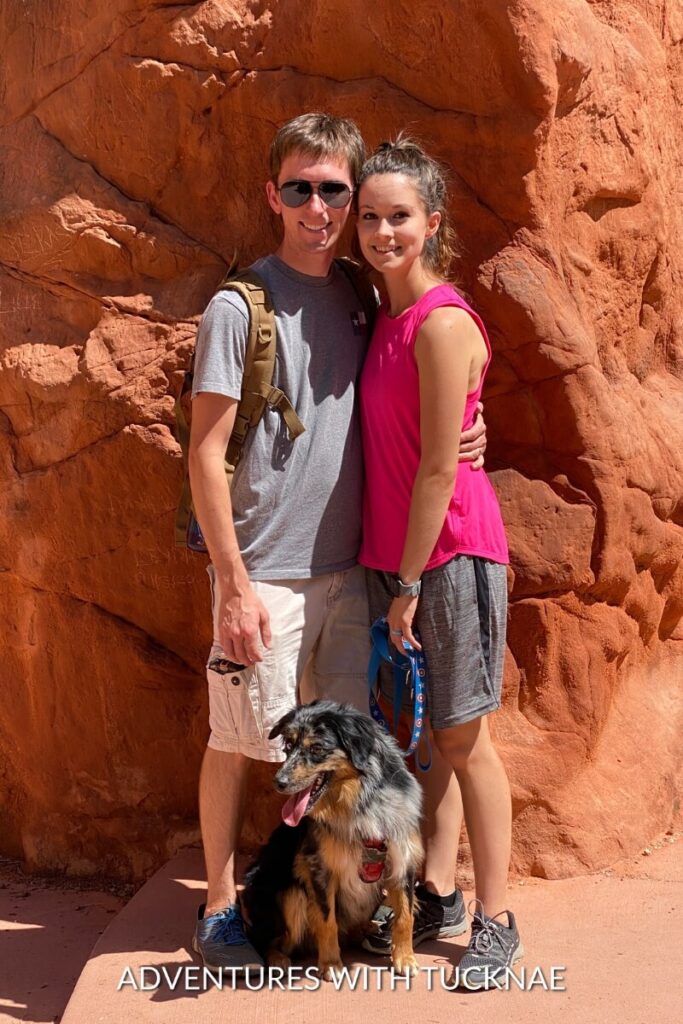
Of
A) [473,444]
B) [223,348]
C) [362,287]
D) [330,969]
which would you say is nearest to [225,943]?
[330,969]

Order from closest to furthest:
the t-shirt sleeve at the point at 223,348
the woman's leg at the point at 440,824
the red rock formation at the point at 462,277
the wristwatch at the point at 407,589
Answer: the t-shirt sleeve at the point at 223,348 < the wristwatch at the point at 407,589 < the woman's leg at the point at 440,824 < the red rock formation at the point at 462,277

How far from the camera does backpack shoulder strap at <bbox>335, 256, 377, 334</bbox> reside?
4164 mm

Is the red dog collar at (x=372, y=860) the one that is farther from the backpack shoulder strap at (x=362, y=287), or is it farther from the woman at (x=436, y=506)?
the backpack shoulder strap at (x=362, y=287)

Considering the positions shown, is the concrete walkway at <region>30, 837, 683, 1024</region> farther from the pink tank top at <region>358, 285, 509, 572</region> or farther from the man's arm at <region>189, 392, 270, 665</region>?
the pink tank top at <region>358, 285, 509, 572</region>

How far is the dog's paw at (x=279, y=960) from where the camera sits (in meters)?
4.02

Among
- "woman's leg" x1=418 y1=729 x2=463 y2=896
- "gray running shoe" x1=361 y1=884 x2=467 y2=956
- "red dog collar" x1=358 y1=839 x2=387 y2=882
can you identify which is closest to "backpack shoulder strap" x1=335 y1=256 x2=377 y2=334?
"woman's leg" x1=418 y1=729 x2=463 y2=896

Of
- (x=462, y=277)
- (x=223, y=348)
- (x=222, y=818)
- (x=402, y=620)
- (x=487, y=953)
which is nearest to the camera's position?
(x=223, y=348)

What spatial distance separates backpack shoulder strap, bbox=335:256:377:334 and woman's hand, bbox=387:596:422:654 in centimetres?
97

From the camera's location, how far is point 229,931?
4066 millimetres

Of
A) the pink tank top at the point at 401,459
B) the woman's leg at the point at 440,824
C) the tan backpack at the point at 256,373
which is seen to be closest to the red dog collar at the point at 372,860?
the woman's leg at the point at 440,824

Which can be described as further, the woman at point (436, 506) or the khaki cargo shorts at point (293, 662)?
the khaki cargo shorts at point (293, 662)

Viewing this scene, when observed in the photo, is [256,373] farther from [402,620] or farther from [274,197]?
[402,620]

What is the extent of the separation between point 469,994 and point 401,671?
1.07m

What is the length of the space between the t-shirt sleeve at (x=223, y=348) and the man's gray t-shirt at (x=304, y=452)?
0.17 m
